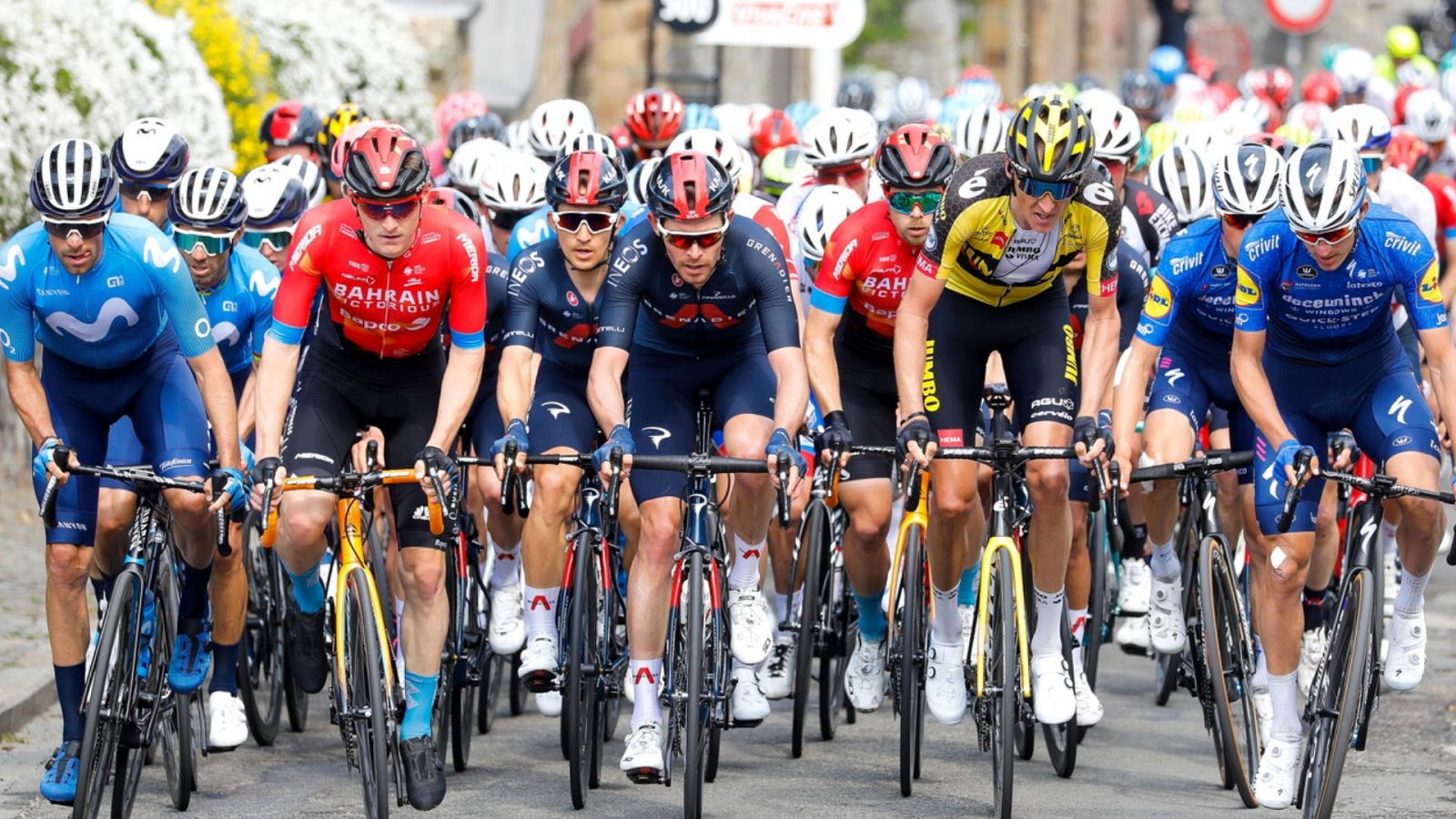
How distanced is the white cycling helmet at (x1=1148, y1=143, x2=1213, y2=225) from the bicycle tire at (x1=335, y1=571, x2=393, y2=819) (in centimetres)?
466

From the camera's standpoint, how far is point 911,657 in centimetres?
845

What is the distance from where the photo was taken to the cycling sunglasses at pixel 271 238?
34.1ft

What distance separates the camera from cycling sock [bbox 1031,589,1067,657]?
831 cm

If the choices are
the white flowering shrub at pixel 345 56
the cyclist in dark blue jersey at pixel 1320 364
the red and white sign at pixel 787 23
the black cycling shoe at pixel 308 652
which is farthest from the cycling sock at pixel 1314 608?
the white flowering shrub at pixel 345 56

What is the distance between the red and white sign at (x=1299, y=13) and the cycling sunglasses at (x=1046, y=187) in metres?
21.7

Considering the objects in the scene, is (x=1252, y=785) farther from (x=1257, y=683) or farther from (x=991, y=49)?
(x=991, y=49)

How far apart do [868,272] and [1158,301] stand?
1054 millimetres

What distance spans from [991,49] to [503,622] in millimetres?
42616

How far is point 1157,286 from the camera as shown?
9.03 meters

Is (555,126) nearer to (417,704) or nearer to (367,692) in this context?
(417,704)

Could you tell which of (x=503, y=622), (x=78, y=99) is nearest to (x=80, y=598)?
(x=503, y=622)

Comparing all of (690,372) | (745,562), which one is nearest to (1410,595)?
(745,562)

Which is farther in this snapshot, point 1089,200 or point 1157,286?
point 1157,286

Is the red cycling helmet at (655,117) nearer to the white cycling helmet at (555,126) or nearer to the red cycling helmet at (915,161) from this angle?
the white cycling helmet at (555,126)
